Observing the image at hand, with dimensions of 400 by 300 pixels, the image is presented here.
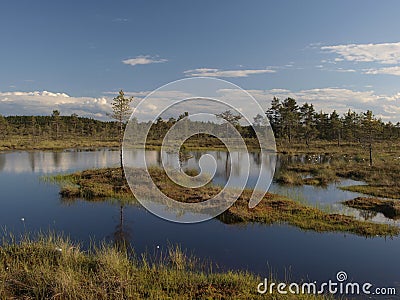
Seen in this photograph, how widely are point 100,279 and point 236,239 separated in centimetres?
683

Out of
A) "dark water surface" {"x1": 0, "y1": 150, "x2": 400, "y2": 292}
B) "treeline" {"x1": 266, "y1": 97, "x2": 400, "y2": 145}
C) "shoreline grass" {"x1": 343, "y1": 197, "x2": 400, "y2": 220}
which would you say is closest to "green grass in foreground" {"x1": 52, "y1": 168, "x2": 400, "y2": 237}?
"dark water surface" {"x1": 0, "y1": 150, "x2": 400, "y2": 292}

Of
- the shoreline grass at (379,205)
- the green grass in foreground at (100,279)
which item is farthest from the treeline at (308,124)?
the green grass in foreground at (100,279)

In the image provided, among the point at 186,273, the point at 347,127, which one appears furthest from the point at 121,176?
the point at 347,127

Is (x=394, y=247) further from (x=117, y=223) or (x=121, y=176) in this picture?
(x=121, y=176)

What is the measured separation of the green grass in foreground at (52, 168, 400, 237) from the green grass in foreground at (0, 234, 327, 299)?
645cm

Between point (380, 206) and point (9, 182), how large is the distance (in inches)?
1042

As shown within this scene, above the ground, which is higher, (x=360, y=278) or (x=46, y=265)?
(x=46, y=265)

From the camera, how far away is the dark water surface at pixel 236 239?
10.3m

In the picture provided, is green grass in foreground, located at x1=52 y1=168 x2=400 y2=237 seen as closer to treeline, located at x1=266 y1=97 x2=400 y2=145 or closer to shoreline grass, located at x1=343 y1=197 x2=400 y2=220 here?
shoreline grass, located at x1=343 y1=197 x2=400 y2=220

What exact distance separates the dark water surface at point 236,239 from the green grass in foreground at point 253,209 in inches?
30.5

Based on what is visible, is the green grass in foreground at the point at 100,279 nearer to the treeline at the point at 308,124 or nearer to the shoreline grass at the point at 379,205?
the shoreline grass at the point at 379,205

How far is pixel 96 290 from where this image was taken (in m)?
6.78

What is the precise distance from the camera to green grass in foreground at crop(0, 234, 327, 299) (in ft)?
22.2

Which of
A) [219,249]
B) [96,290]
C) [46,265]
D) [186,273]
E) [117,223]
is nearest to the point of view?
[96,290]
